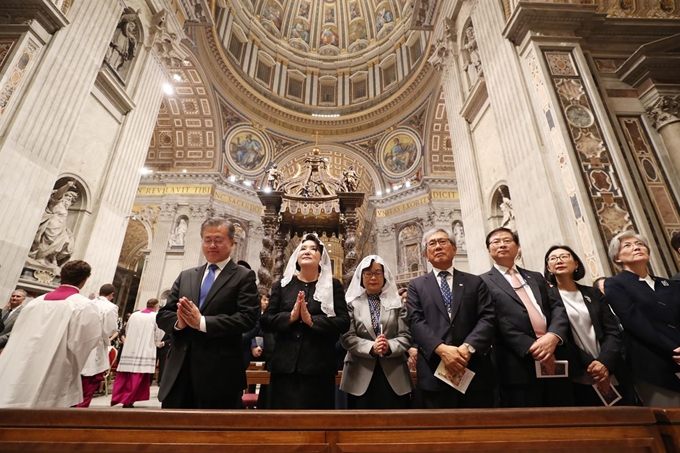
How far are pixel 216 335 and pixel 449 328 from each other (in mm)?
1334

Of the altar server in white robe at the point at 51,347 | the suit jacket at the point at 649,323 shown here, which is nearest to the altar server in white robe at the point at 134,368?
the altar server in white robe at the point at 51,347

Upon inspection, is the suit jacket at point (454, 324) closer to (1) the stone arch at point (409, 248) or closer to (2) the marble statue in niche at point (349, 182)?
(2) the marble statue in niche at point (349, 182)

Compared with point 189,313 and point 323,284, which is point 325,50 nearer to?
point 323,284

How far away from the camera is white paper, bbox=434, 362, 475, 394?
67.0 inches

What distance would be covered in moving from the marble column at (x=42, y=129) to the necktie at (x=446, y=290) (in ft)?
17.8

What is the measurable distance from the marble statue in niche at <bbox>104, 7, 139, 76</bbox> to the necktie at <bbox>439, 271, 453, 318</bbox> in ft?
24.8

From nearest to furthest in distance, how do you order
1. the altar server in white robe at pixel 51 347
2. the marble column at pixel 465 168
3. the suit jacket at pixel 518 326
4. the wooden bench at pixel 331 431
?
the wooden bench at pixel 331 431 < the suit jacket at pixel 518 326 < the altar server in white robe at pixel 51 347 < the marble column at pixel 465 168

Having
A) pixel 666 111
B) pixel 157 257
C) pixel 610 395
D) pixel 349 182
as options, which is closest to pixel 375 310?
pixel 610 395

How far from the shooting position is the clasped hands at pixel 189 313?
1.59 metres

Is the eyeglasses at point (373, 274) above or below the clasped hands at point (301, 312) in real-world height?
above

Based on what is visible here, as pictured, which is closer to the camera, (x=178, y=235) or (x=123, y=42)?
(x=123, y=42)

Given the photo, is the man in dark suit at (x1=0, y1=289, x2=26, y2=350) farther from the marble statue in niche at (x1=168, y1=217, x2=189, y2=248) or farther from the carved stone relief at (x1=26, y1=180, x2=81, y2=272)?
the marble statue in niche at (x1=168, y1=217, x2=189, y2=248)

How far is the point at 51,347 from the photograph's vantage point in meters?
2.37

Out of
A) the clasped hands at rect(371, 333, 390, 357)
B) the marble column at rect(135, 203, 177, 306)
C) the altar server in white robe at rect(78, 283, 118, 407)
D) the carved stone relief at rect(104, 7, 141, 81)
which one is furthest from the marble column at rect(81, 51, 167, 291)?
the marble column at rect(135, 203, 177, 306)
